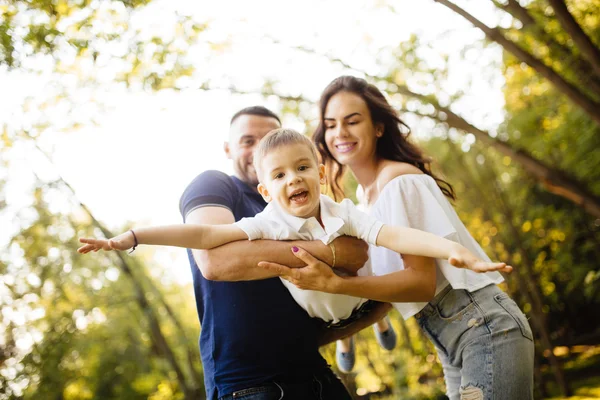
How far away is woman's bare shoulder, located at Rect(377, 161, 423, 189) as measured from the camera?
2031 mm

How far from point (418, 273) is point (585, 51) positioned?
3.05 meters

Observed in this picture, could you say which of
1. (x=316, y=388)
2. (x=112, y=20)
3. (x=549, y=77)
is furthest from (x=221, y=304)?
(x=549, y=77)

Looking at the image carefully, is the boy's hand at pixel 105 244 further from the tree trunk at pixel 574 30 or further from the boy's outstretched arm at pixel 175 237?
the tree trunk at pixel 574 30

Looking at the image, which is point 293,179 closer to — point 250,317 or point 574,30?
point 250,317

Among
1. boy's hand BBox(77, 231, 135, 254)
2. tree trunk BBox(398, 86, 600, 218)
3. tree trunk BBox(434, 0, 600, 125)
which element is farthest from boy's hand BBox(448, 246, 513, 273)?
tree trunk BBox(398, 86, 600, 218)

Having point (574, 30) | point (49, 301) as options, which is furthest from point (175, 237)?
point (49, 301)

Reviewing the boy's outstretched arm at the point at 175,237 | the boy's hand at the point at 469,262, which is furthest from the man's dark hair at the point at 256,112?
the boy's hand at the point at 469,262

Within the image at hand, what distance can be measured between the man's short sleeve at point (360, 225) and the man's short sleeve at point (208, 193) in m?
0.48

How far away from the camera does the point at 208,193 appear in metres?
1.95

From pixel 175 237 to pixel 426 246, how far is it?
827mm

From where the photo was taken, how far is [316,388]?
1927 mm

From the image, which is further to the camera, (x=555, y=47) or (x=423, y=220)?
(x=555, y=47)

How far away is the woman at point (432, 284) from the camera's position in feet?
5.62

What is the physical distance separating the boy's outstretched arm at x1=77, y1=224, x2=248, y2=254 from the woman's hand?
0.19 m
